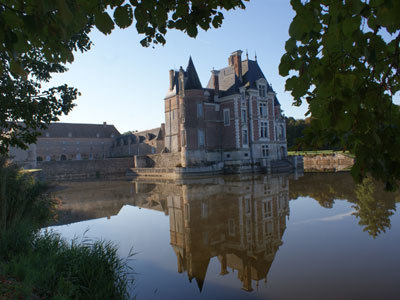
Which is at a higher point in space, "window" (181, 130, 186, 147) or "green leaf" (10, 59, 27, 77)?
"window" (181, 130, 186, 147)

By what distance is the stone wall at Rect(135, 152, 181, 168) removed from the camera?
29.3m

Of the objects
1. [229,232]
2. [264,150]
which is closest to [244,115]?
[264,150]

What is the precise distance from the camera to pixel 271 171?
26859mm

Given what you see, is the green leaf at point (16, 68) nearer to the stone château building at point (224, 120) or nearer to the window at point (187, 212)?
the window at point (187, 212)

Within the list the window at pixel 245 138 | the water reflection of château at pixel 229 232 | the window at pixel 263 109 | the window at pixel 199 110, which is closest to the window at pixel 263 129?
the window at pixel 263 109

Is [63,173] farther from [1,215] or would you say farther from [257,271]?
[257,271]

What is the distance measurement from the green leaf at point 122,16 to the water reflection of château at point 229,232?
14.2 ft

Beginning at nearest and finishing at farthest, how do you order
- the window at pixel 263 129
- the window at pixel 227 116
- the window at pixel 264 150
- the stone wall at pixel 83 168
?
the window at pixel 227 116
the window at pixel 264 150
the window at pixel 263 129
the stone wall at pixel 83 168

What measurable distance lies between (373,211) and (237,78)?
23509 mm

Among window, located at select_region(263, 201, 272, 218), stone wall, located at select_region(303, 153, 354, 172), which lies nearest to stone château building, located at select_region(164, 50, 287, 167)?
stone wall, located at select_region(303, 153, 354, 172)

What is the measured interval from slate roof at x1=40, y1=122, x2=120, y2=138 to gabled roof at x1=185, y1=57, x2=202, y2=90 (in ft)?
98.0

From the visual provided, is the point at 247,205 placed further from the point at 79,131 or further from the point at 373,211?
the point at 79,131

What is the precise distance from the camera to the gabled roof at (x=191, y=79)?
28141 mm

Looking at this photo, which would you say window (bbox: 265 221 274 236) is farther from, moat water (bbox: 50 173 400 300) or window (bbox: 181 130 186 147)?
window (bbox: 181 130 186 147)
